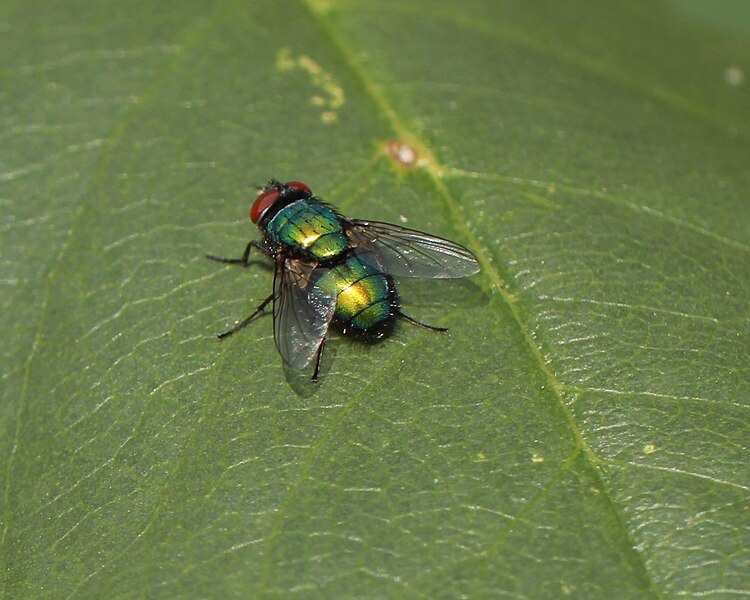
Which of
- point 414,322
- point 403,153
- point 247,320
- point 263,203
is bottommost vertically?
point 247,320

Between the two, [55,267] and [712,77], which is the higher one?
[712,77]

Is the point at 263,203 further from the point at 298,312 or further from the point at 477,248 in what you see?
the point at 477,248

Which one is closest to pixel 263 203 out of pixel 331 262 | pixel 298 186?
pixel 298 186

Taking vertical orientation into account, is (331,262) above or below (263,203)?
below

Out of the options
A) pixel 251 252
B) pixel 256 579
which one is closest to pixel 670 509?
pixel 256 579

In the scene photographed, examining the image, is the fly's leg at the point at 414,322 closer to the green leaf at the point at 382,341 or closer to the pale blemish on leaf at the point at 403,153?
the green leaf at the point at 382,341

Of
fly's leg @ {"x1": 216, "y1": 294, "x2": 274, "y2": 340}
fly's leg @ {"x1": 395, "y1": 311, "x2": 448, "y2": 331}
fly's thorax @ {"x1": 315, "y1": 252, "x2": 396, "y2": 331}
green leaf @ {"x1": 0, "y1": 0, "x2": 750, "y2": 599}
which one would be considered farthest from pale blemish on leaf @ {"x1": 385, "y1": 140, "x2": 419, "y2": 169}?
fly's leg @ {"x1": 216, "y1": 294, "x2": 274, "y2": 340}

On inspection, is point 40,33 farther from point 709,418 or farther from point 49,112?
point 709,418
